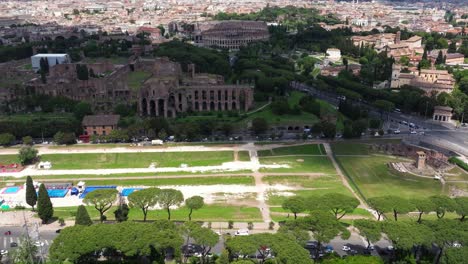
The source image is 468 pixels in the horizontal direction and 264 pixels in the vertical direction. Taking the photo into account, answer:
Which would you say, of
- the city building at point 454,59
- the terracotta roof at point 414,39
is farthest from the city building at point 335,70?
the terracotta roof at point 414,39

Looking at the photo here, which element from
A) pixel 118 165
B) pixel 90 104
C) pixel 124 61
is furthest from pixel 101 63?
pixel 118 165

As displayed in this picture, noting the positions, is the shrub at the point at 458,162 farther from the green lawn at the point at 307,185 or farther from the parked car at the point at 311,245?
the parked car at the point at 311,245

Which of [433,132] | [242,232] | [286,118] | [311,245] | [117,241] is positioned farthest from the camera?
[286,118]

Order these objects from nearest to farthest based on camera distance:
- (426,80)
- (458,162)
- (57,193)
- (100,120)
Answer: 1. (57,193)
2. (458,162)
3. (100,120)
4. (426,80)

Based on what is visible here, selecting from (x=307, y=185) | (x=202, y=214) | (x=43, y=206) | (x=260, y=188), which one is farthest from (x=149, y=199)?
(x=307, y=185)

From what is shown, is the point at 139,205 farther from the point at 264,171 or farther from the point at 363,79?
the point at 363,79

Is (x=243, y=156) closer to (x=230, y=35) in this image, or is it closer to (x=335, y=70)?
(x=335, y=70)

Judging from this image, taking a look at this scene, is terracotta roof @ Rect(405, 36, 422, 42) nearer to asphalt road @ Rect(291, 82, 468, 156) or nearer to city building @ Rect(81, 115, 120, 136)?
asphalt road @ Rect(291, 82, 468, 156)

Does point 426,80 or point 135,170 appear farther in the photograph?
point 426,80
